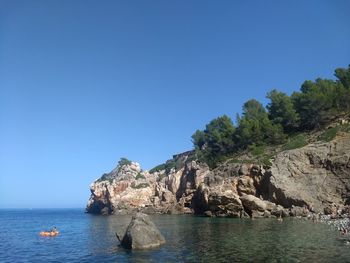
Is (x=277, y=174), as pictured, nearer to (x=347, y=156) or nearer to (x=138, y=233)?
(x=347, y=156)

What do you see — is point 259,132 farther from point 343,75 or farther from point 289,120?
point 343,75

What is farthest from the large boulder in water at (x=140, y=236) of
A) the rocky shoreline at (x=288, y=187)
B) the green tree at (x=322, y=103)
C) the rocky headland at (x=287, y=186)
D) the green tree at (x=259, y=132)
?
the green tree at (x=322, y=103)

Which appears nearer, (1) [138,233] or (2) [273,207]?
(1) [138,233]

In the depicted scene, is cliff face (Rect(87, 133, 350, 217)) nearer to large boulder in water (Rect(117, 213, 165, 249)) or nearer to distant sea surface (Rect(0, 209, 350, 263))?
distant sea surface (Rect(0, 209, 350, 263))

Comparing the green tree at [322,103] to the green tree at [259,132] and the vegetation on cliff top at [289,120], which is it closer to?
the vegetation on cliff top at [289,120]

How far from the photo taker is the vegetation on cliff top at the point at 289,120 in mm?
90188

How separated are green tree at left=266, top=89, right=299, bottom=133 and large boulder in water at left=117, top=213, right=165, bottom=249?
66.3 m

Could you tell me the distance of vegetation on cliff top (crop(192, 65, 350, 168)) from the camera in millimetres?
90188

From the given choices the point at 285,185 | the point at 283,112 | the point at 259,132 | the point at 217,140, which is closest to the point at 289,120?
the point at 283,112

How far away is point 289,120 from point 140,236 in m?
69.1

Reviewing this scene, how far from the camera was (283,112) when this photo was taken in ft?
323

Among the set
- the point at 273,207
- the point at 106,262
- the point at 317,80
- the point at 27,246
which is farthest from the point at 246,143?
the point at 106,262

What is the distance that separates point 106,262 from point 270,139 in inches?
2776

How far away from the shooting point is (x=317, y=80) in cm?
10300
